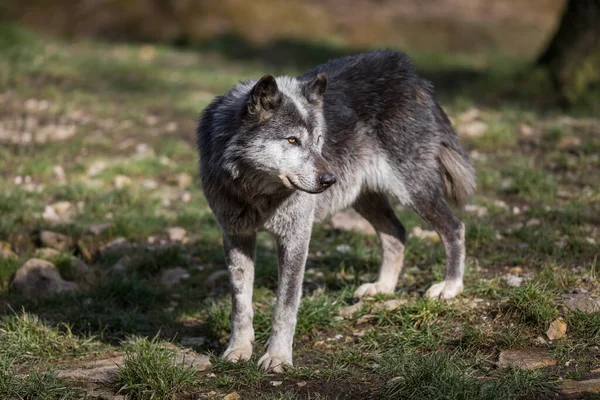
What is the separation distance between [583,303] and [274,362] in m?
1.84

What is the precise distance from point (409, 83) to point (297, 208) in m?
1.42

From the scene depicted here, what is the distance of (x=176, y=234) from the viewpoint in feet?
21.0

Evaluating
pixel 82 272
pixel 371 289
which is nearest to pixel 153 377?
pixel 371 289

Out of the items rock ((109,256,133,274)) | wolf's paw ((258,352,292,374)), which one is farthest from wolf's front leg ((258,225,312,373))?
rock ((109,256,133,274))

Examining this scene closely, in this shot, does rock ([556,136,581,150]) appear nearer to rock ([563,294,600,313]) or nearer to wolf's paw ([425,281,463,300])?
wolf's paw ([425,281,463,300])

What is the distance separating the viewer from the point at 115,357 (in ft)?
14.3

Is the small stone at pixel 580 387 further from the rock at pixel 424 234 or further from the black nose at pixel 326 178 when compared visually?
the rock at pixel 424 234

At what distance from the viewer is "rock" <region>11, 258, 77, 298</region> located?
211 inches

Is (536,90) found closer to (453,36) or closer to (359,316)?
(453,36)

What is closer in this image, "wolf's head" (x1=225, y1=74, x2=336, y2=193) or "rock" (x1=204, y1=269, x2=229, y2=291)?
"wolf's head" (x1=225, y1=74, x2=336, y2=193)

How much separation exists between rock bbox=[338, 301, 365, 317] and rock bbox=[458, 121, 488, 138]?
3.97 m

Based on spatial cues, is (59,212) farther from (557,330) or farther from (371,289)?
(557,330)

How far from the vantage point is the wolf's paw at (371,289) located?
16.5ft

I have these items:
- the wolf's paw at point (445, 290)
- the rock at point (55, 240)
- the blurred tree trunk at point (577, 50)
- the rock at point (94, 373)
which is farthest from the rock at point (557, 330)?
the blurred tree trunk at point (577, 50)
